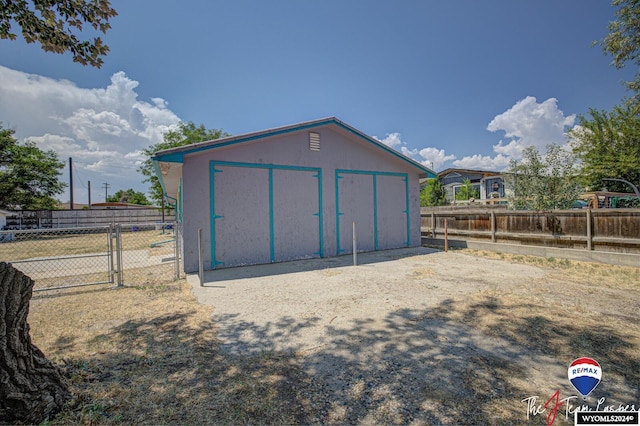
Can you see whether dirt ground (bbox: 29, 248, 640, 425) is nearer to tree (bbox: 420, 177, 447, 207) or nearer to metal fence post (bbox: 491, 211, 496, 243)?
metal fence post (bbox: 491, 211, 496, 243)

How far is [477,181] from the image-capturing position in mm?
26297

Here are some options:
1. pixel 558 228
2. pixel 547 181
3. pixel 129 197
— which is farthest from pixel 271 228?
pixel 129 197

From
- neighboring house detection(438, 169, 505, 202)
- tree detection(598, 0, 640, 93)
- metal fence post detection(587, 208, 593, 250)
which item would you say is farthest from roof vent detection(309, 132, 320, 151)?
neighboring house detection(438, 169, 505, 202)

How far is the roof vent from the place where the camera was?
8.22 meters

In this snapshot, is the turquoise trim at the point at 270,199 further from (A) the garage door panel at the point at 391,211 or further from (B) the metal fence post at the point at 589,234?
(B) the metal fence post at the point at 589,234

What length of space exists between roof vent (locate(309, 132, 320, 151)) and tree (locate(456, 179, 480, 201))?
20.5 metres

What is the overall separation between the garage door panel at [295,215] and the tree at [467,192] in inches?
820

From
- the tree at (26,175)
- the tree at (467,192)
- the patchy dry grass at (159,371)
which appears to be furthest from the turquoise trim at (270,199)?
the tree at (26,175)

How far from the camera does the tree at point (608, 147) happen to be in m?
17.1

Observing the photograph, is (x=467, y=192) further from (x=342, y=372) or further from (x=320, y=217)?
(x=342, y=372)

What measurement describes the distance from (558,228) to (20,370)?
11.1m

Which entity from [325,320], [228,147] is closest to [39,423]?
[325,320]

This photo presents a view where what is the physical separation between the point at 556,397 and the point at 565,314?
2207 millimetres

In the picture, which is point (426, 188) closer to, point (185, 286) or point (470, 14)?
point (470, 14)
